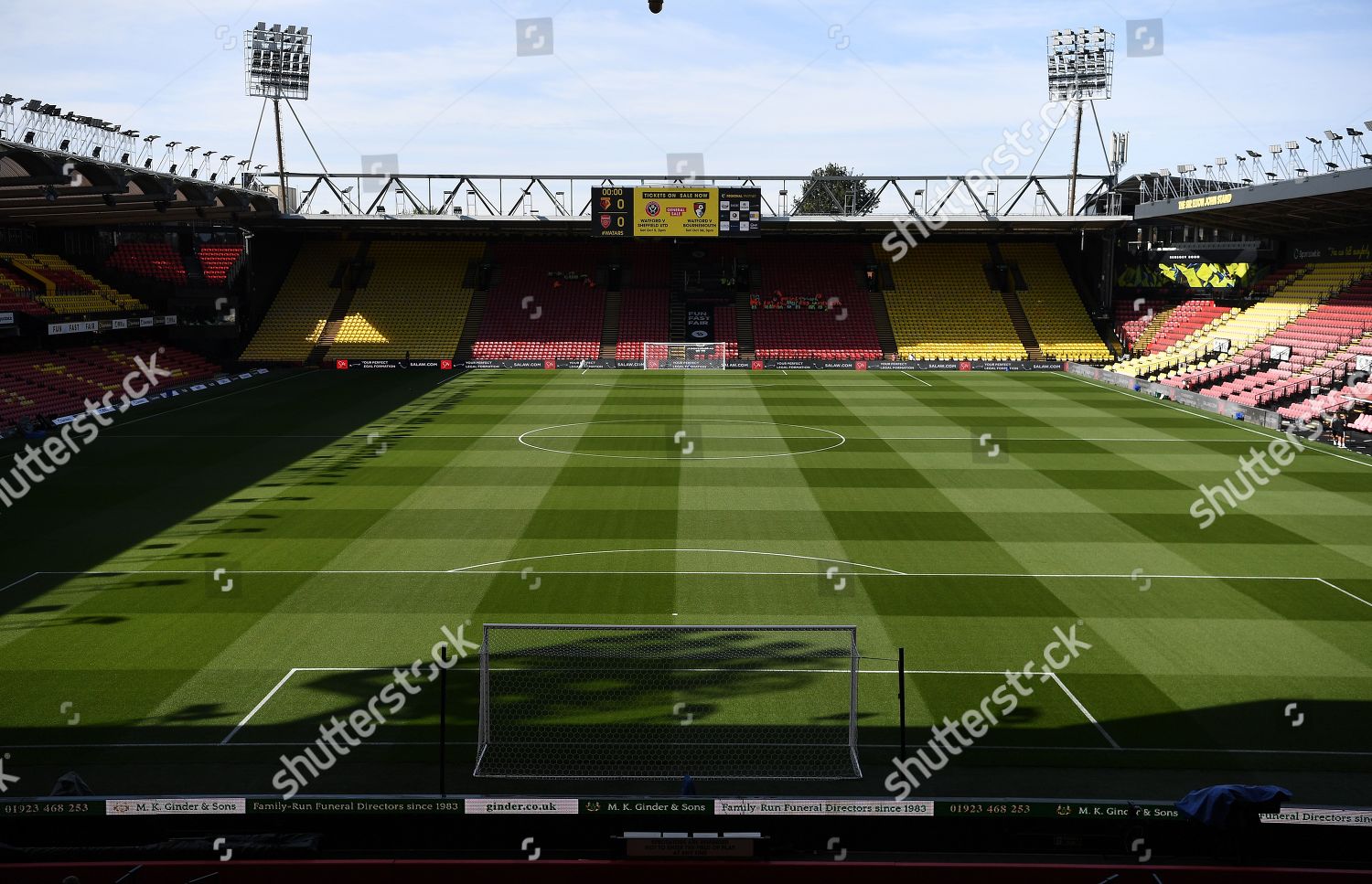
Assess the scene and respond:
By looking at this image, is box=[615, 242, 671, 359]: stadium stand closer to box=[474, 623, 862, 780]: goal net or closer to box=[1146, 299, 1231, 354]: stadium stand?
box=[1146, 299, 1231, 354]: stadium stand

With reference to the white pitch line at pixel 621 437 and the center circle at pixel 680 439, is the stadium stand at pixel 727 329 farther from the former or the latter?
the white pitch line at pixel 621 437

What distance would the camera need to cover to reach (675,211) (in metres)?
65.1

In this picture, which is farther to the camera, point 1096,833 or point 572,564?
point 572,564

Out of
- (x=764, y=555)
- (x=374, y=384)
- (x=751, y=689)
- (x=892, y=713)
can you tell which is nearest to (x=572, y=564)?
(x=764, y=555)

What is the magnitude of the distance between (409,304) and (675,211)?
18.7m

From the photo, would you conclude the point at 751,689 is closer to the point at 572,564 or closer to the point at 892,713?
the point at 892,713

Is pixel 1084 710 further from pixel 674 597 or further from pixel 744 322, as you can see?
pixel 744 322

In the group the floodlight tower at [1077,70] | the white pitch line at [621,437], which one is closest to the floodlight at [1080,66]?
the floodlight tower at [1077,70]

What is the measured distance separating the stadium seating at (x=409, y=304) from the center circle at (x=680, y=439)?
2753 cm

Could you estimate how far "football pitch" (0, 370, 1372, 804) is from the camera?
48.5 ft

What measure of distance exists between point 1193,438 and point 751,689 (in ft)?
91.6

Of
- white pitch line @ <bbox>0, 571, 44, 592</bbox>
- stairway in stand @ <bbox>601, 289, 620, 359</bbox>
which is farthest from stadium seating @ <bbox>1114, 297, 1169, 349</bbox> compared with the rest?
white pitch line @ <bbox>0, 571, 44, 592</bbox>

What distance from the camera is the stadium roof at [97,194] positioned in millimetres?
35781

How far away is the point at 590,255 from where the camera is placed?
7569 centimetres
